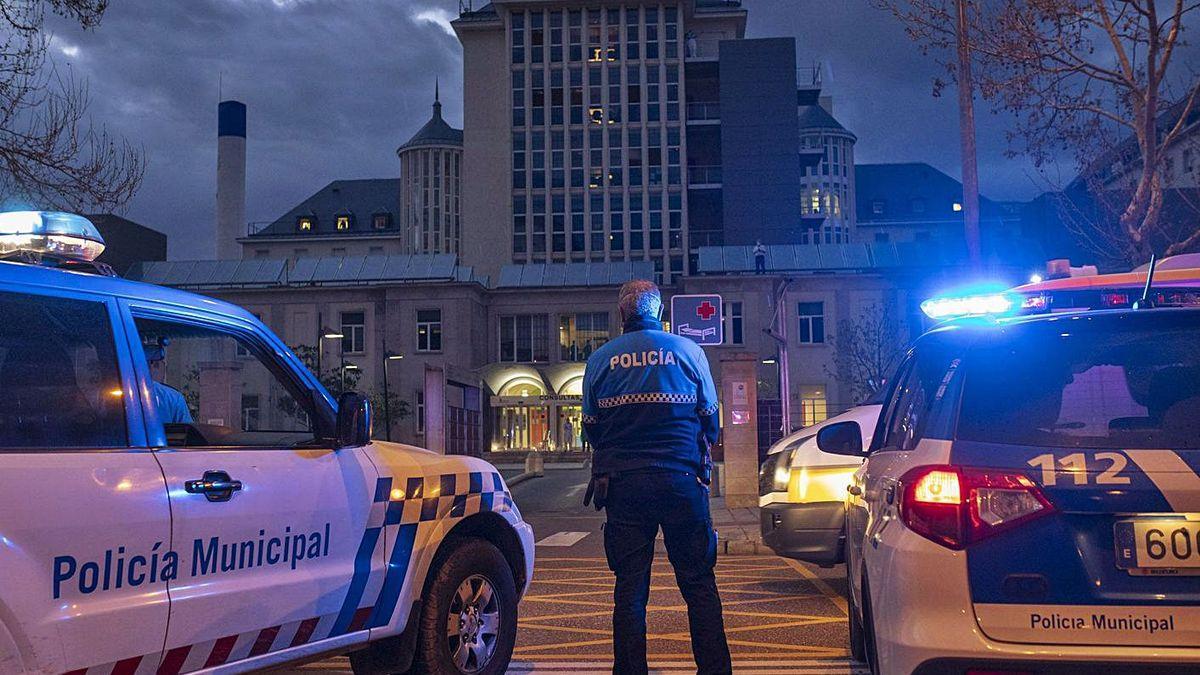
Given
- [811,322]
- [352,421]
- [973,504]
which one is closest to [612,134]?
[811,322]

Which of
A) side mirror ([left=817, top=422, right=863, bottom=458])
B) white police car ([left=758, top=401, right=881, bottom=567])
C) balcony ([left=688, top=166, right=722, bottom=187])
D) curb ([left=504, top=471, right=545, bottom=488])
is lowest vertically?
curb ([left=504, top=471, right=545, bottom=488])

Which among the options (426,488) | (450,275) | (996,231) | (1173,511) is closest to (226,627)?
(426,488)

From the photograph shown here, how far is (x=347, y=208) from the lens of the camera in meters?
104

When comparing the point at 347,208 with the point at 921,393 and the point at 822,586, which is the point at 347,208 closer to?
the point at 822,586

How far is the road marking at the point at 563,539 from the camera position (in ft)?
52.4

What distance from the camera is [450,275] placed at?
5906cm

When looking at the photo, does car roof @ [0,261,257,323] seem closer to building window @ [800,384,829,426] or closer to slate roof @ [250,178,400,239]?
→ building window @ [800,384,829,426]

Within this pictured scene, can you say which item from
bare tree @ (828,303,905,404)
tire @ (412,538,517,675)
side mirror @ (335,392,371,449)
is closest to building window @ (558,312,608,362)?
bare tree @ (828,303,905,404)

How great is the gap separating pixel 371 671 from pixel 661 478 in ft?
5.04

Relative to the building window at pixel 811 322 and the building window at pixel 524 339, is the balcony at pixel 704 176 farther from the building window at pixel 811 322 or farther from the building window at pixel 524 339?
the building window at pixel 524 339

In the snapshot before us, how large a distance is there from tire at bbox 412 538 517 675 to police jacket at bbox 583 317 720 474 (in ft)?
2.54

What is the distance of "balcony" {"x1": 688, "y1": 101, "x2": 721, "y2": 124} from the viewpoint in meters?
70.7

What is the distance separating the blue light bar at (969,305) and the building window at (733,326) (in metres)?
49.4

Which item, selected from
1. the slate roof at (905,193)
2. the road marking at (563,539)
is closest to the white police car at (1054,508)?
the road marking at (563,539)
